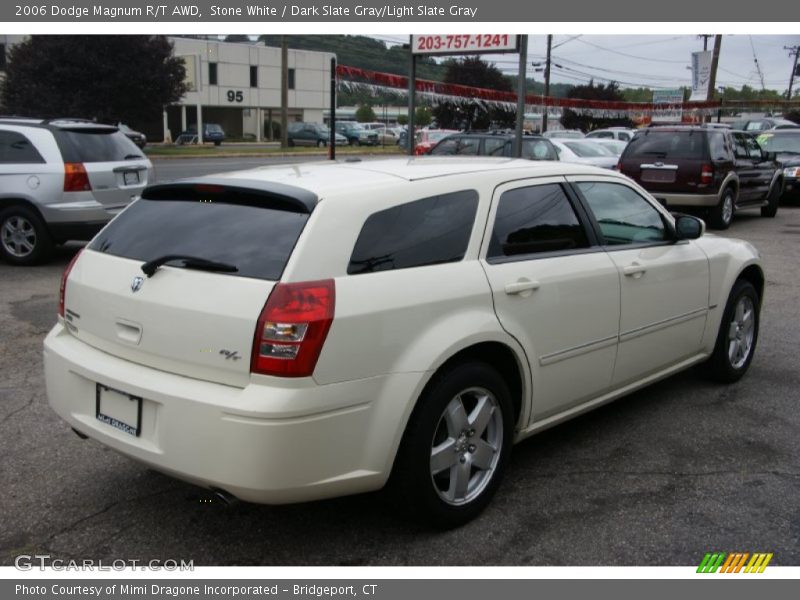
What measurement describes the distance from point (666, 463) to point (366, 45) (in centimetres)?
5961

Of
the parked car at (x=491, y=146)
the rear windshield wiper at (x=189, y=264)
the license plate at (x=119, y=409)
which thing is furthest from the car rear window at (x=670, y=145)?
the license plate at (x=119, y=409)

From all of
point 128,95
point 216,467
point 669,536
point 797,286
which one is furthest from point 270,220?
point 128,95

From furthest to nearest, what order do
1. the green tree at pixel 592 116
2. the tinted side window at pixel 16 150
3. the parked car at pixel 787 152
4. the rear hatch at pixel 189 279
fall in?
the green tree at pixel 592 116 < the parked car at pixel 787 152 < the tinted side window at pixel 16 150 < the rear hatch at pixel 189 279

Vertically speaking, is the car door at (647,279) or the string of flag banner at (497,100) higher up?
the string of flag banner at (497,100)

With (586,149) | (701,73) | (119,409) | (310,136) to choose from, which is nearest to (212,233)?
(119,409)

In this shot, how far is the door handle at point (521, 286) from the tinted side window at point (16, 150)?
7.47 metres

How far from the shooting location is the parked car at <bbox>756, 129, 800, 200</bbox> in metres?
17.7

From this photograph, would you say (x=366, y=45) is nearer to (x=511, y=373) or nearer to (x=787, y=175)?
(x=787, y=175)

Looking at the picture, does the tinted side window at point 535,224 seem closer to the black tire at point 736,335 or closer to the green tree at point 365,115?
the black tire at point 736,335

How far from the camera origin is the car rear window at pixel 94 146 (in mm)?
9148

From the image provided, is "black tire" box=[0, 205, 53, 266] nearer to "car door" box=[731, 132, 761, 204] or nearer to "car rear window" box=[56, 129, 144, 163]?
"car rear window" box=[56, 129, 144, 163]

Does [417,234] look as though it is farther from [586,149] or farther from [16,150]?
[586,149]

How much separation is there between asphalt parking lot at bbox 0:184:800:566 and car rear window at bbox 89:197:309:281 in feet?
3.78

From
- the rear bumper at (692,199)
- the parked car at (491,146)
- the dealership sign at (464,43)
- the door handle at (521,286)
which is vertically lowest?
the rear bumper at (692,199)
